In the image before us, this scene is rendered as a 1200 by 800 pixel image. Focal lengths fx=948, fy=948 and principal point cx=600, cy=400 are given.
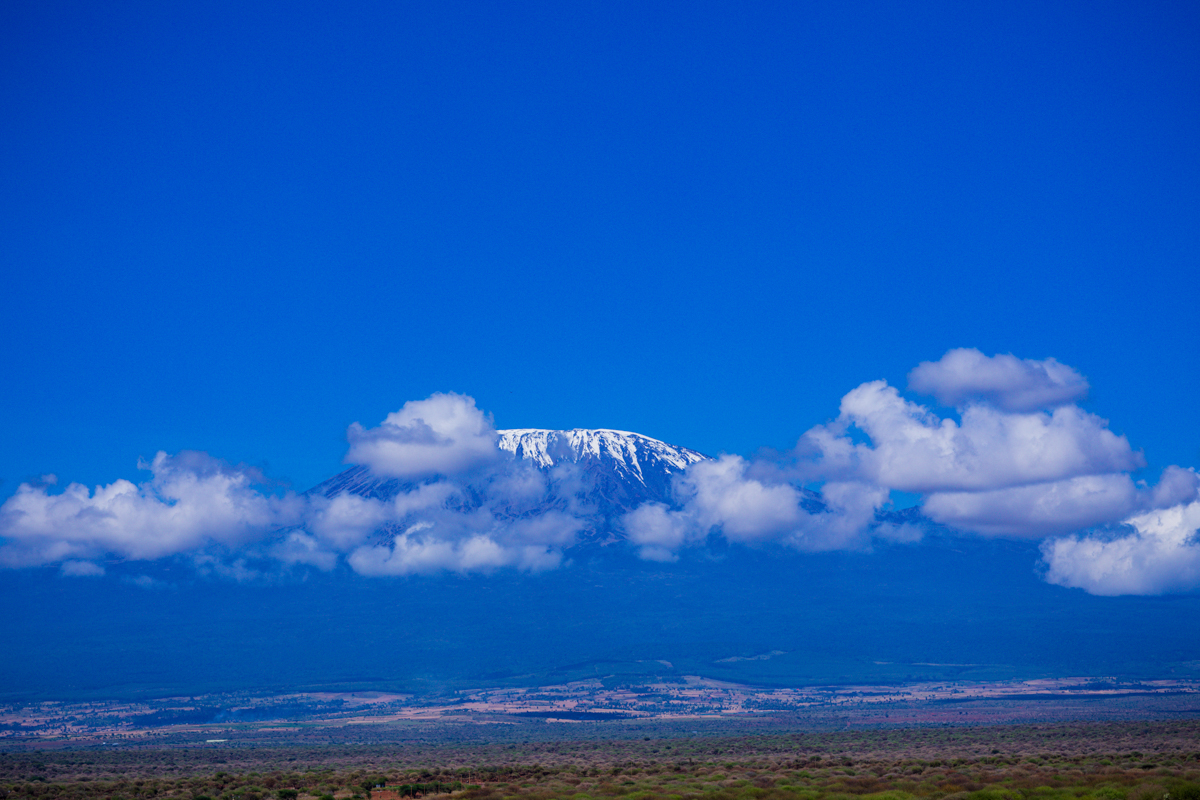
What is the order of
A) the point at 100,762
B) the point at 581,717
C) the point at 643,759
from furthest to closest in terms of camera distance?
the point at 581,717 → the point at 100,762 → the point at 643,759

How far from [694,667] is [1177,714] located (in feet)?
333

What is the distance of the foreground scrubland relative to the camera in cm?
2942

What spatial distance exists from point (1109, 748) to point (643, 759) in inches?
891

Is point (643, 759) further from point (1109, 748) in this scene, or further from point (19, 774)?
point (19, 774)

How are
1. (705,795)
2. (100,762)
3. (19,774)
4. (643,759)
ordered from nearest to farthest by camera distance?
(705,795) → (19,774) → (643,759) → (100,762)

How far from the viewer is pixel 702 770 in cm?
3934

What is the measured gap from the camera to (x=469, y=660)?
645 ft

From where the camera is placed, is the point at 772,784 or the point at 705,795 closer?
the point at 705,795

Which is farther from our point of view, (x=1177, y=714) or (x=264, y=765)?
(x=1177, y=714)

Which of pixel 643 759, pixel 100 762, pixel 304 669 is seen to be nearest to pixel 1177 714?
pixel 643 759

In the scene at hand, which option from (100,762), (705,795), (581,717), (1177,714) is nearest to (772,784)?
(705,795)

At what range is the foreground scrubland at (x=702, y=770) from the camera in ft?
96.5

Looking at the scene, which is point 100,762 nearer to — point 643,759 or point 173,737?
point 643,759

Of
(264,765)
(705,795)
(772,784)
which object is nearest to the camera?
(705,795)
